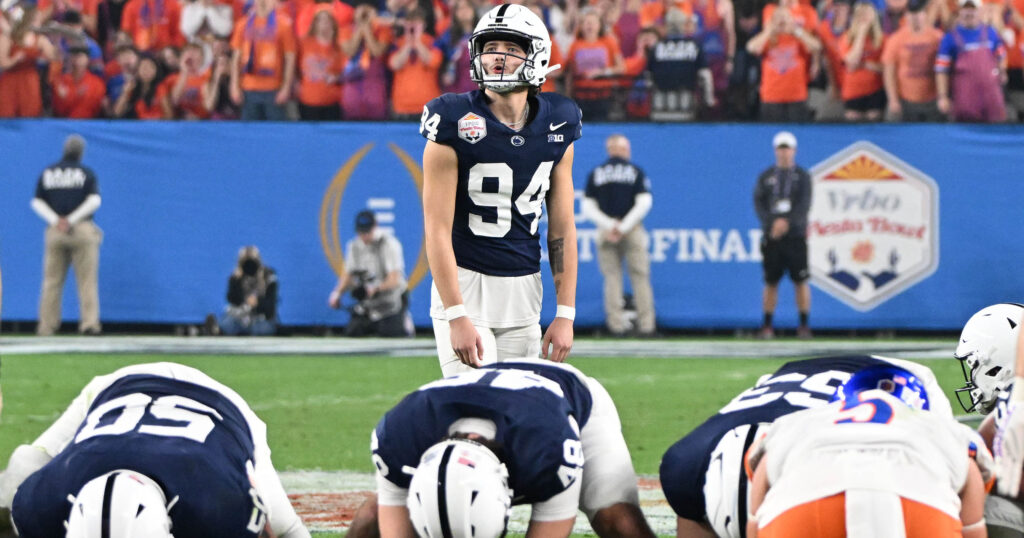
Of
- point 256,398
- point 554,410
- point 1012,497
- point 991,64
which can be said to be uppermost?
point 991,64

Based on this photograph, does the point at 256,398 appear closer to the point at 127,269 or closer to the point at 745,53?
the point at 127,269

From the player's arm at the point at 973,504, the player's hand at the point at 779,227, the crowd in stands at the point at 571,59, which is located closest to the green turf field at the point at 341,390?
the player's hand at the point at 779,227

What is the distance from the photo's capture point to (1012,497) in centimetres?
412

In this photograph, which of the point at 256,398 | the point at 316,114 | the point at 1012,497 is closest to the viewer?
the point at 1012,497

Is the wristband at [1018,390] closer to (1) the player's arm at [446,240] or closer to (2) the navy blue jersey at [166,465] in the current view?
(2) the navy blue jersey at [166,465]

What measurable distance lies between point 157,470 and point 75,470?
21 centimetres

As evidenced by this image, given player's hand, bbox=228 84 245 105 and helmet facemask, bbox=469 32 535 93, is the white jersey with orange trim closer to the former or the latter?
helmet facemask, bbox=469 32 535 93

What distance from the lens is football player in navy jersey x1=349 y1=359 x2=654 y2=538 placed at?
3.72m

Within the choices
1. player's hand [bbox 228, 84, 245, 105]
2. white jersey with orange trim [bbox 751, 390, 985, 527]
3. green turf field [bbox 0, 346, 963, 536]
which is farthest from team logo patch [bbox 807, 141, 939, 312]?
white jersey with orange trim [bbox 751, 390, 985, 527]

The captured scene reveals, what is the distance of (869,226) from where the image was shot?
575 inches

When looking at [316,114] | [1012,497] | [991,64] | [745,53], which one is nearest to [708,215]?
[745,53]

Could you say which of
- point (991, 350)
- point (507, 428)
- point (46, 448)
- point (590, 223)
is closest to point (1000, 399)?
point (991, 350)

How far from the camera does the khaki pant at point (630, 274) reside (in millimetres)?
14523

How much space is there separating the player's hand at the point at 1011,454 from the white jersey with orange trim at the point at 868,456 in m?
0.13
